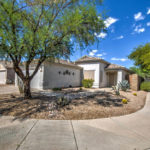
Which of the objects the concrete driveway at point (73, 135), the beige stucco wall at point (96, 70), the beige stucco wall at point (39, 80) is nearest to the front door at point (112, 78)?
the beige stucco wall at point (96, 70)

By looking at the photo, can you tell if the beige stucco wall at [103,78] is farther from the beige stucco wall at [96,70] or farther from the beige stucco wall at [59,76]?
the beige stucco wall at [59,76]

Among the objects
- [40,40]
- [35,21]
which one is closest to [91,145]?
[40,40]

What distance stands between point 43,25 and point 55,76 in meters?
7.74

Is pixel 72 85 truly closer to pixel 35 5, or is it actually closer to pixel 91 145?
pixel 35 5

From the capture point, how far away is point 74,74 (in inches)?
612

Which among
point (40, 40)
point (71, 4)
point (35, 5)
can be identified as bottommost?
point (40, 40)

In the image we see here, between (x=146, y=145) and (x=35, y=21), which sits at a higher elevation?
(x=35, y=21)

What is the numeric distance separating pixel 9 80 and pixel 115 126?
62.5 feet

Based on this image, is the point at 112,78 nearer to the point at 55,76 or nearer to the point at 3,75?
the point at 55,76

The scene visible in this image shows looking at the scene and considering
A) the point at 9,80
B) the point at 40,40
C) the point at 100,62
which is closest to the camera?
the point at 40,40

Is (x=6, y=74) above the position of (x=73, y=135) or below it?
above

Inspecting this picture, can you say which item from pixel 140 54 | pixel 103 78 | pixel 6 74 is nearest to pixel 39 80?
pixel 6 74

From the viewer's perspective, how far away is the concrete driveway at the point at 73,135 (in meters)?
2.41

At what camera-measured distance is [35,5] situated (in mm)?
5523
